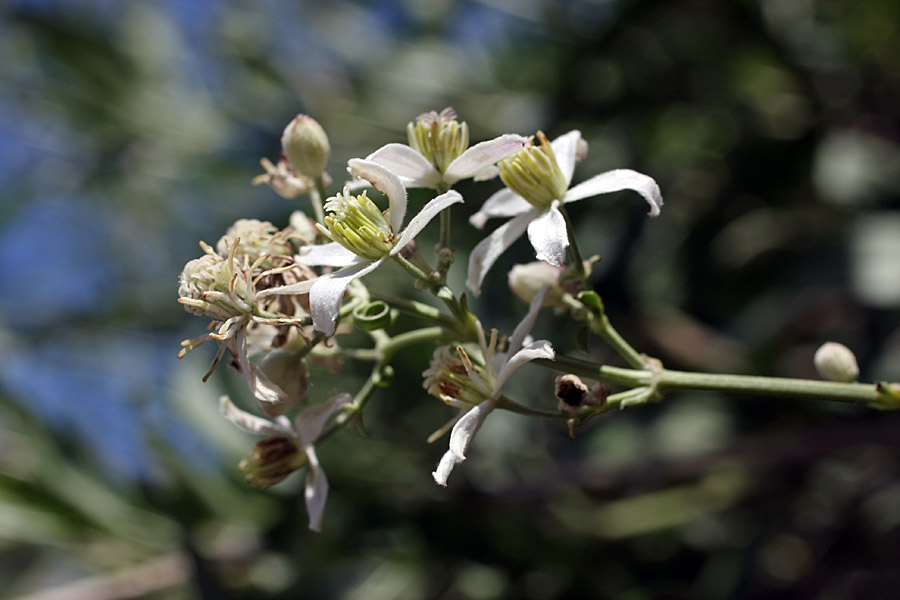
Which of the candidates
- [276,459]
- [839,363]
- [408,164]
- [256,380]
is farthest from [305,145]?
[839,363]

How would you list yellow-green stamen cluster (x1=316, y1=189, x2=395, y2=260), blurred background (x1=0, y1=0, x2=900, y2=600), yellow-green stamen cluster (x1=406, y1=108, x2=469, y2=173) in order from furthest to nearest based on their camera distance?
blurred background (x1=0, y1=0, x2=900, y2=600)
yellow-green stamen cluster (x1=406, y1=108, x2=469, y2=173)
yellow-green stamen cluster (x1=316, y1=189, x2=395, y2=260)

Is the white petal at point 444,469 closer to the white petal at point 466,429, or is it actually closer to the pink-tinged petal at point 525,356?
the white petal at point 466,429

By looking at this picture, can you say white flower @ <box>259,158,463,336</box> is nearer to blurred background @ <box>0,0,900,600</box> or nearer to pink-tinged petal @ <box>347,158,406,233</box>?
pink-tinged petal @ <box>347,158,406,233</box>

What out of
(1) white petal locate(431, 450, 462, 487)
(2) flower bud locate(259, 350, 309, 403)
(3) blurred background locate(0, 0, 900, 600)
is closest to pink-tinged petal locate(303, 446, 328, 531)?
(2) flower bud locate(259, 350, 309, 403)

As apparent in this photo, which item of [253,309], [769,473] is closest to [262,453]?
[253,309]

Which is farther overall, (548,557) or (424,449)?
(424,449)

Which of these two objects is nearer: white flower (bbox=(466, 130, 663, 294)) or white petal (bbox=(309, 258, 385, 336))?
white petal (bbox=(309, 258, 385, 336))

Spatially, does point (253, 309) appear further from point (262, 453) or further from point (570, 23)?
point (570, 23)
